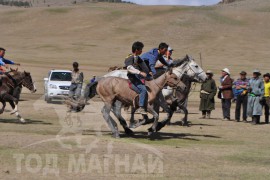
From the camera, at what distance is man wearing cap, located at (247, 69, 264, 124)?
2464cm

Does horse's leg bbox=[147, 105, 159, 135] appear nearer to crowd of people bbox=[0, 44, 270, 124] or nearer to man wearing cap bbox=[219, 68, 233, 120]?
crowd of people bbox=[0, 44, 270, 124]

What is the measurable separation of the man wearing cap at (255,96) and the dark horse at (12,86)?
8.23 metres

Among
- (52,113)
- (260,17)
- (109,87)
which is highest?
(260,17)

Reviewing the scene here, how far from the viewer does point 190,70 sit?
20500mm

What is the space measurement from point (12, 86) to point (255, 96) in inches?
357

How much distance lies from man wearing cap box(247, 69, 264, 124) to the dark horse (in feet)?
27.0

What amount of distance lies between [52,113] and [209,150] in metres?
11.7

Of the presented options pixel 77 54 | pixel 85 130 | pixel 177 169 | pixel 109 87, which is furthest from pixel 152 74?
pixel 77 54

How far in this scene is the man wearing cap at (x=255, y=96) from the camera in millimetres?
24641

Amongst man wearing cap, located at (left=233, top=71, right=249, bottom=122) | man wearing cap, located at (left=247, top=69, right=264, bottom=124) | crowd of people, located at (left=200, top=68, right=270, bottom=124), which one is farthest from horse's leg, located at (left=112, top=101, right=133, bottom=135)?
man wearing cap, located at (left=233, top=71, right=249, bottom=122)

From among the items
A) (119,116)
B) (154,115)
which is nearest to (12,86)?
(119,116)

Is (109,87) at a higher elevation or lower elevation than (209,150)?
higher

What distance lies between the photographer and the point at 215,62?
68500 mm

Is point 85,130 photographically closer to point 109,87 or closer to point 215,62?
point 109,87
